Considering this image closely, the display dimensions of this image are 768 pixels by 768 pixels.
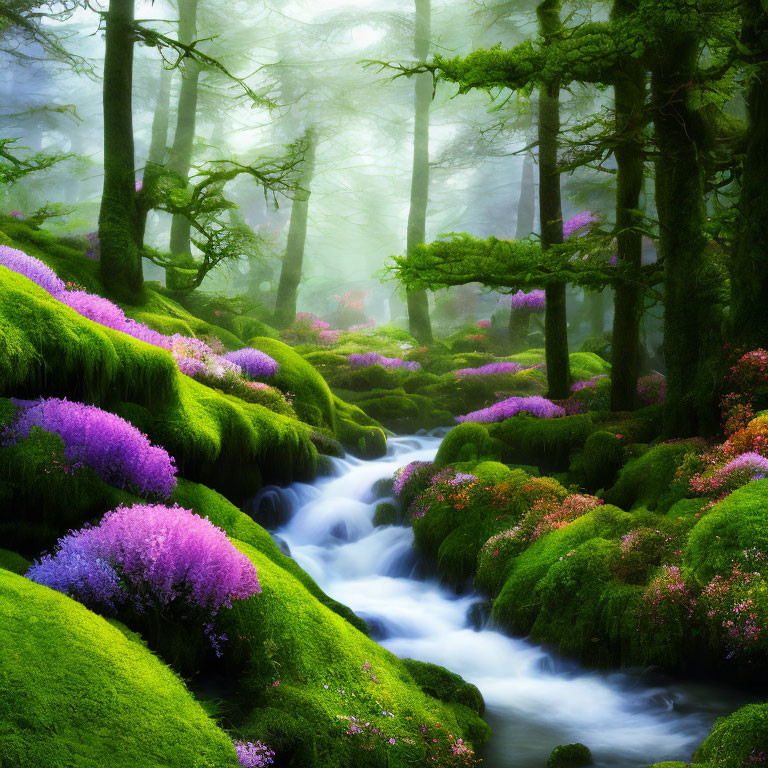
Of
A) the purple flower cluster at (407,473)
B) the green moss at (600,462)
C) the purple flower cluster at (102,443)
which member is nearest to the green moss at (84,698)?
the purple flower cluster at (102,443)

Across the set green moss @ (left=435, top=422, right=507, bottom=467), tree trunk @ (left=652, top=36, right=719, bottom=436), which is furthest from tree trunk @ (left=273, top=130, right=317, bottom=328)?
tree trunk @ (left=652, top=36, right=719, bottom=436)

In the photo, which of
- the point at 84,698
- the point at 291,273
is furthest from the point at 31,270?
the point at 291,273

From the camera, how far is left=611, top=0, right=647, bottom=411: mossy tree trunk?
930 cm

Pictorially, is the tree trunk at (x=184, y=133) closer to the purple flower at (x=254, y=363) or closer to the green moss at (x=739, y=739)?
the purple flower at (x=254, y=363)

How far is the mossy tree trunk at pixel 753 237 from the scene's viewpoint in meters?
7.71

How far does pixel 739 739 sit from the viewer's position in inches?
142

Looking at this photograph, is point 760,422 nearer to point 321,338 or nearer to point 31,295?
point 31,295

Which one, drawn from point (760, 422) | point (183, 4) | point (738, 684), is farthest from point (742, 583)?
point (183, 4)

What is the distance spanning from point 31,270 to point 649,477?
309 inches

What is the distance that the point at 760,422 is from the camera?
6.61 m

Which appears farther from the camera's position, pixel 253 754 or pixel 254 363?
pixel 254 363

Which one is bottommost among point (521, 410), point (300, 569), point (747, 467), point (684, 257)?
point (300, 569)

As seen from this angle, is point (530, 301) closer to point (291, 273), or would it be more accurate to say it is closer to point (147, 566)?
point (291, 273)

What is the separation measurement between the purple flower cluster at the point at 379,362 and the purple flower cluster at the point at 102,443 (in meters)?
11.6
